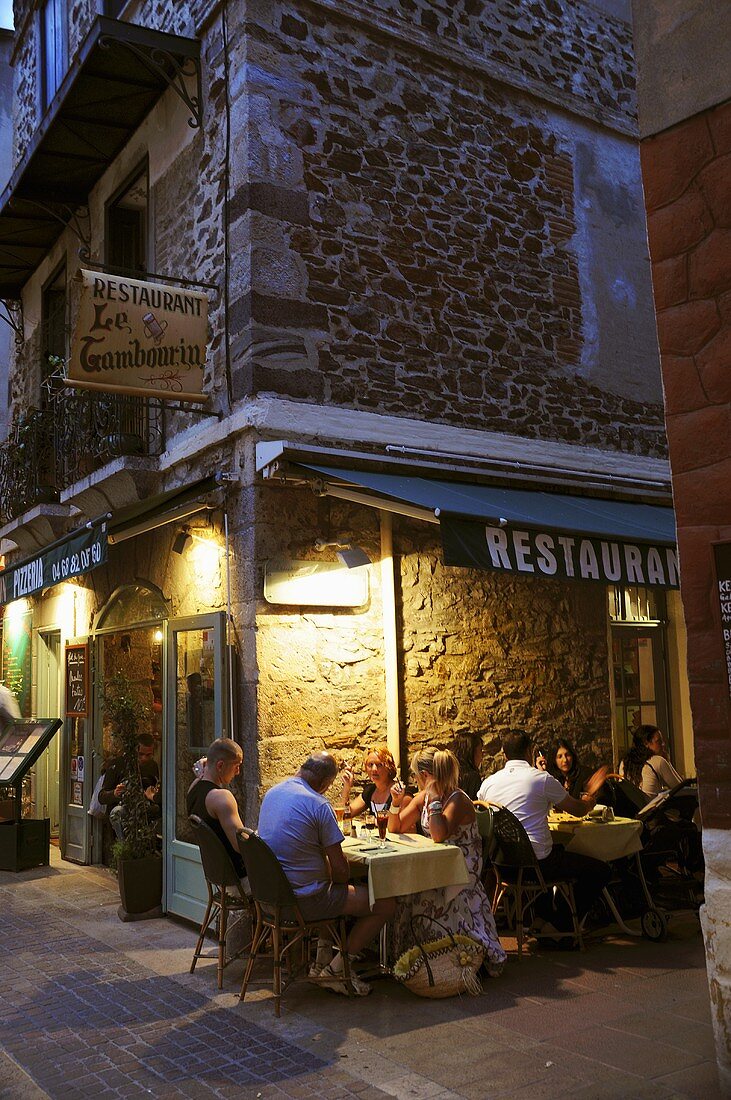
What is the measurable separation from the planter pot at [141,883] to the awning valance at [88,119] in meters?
5.56

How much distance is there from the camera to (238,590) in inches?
253

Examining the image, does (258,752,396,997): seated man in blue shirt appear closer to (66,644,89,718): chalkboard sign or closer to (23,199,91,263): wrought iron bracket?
(66,644,89,718): chalkboard sign

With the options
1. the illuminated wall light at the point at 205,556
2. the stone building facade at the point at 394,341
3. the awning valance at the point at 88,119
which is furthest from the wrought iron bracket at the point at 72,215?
the illuminated wall light at the point at 205,556

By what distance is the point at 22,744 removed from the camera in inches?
373

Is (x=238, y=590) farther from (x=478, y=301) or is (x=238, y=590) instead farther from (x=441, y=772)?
(x=478, y=301)

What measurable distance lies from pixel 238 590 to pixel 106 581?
2946 millimetres

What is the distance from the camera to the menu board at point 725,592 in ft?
12.1

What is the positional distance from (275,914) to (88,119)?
669 cm

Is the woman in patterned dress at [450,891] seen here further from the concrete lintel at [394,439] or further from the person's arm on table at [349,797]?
the concrete lintel at [394,439]

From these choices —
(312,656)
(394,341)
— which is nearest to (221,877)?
(312,656)

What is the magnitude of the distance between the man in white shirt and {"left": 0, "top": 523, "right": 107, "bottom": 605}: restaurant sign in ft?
10.2

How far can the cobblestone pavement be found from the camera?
3.89 m

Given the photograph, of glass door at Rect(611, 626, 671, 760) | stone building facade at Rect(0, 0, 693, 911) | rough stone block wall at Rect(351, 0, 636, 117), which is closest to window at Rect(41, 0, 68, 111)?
stone building facade at Rect(0, 0, 693, 911)

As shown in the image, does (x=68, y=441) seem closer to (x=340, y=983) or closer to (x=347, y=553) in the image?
(x=347, y=553)
